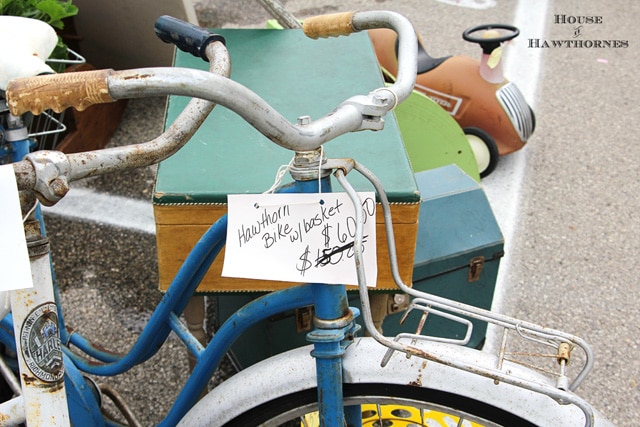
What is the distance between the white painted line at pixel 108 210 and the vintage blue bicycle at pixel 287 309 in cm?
135

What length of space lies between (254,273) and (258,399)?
258mm

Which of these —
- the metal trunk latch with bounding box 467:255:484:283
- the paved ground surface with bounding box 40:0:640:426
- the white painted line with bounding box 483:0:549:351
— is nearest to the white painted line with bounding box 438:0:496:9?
the white painted line with bounding box 483:0:549:351

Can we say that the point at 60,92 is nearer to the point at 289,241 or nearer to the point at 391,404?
the point at 289,241

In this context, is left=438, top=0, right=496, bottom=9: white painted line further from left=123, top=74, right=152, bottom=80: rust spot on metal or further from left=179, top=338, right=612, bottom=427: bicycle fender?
left=123, top=74, right=152, bottom=80: rust spot on metal

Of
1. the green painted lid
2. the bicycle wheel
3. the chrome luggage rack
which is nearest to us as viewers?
the chrome luggage rack

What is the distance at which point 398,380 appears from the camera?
1071 millimetres

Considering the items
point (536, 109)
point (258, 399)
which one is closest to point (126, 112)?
point (536, 109)

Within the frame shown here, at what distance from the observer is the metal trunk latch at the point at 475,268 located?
1780mm

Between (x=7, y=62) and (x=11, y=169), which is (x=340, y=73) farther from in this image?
(x=11, y=169)

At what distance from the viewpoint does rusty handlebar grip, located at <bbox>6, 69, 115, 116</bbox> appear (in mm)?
730

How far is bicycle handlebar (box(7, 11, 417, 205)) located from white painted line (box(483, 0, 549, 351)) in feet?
4.73

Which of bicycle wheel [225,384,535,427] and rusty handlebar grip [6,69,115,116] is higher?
rusty handlebar grip [6,69,115,116]

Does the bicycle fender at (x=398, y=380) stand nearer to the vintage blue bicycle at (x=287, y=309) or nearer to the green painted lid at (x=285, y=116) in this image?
the vintage blue bicycle at (x=287, y=309)

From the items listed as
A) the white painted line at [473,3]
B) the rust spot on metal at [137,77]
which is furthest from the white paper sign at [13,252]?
the white painted line at [473,3]
